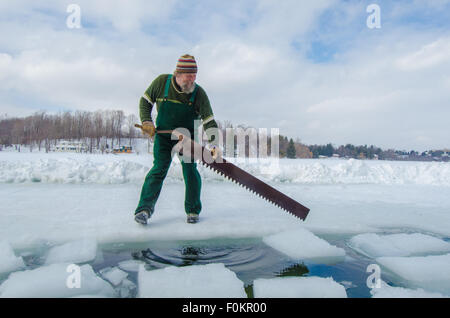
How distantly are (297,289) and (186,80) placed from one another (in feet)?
7.04

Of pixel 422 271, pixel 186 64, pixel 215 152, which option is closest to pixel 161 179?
pixel 215 152

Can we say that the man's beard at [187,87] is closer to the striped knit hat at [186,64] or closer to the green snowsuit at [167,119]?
the green snowsuit at [167,119]

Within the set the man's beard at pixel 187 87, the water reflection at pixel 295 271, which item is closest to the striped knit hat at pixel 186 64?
the man's beard at pixel 187 87

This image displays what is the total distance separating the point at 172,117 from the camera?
298 centimetres

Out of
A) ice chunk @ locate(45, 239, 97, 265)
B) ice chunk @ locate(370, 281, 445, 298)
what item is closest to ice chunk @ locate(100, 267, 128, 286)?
ice chunk @ locate(45, 239, 97, 265)

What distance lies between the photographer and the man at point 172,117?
2863mm

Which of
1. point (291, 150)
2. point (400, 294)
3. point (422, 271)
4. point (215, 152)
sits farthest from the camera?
point (291, 150)

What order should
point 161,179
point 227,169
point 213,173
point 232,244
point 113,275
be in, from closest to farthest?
1. point 113,275
2. point 232,244
3. point 227,169
4. point 161,179
5. point 213,173

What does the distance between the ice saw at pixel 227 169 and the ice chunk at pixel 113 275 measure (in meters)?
1.27

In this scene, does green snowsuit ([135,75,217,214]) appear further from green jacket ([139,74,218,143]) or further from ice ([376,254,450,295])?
ice ([376,254,450,295])

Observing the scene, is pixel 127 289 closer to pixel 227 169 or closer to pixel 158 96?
pixel 227 169
